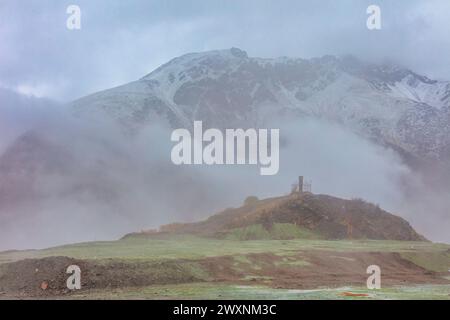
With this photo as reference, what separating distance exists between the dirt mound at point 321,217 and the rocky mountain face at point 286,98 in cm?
842

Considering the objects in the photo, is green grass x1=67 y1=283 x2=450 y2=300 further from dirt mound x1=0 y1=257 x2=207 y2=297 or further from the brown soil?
the brown soil

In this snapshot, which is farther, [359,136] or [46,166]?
[359,136]

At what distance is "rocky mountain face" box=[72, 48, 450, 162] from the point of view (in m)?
60.0

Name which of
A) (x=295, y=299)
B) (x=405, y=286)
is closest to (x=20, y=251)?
(x=295, y=299)

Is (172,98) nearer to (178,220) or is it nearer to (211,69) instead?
(211,69)

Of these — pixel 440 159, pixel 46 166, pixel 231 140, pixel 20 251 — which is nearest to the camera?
pixel 231 140

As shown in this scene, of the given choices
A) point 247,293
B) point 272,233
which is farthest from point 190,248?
point 272,233

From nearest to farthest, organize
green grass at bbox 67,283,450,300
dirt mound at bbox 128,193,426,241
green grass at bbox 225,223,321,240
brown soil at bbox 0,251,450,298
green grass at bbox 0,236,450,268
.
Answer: green grass at bbox 67,283,450,300, brown soil at bbox 0,251,450,298, green grass at bbox 0,236,450,268, green grass at bbox 225,223,321,240, dirt mound at bbox 128,193,426,241

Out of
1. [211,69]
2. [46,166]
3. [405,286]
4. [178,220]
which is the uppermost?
[211,69]

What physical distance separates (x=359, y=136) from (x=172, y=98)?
76.0ft

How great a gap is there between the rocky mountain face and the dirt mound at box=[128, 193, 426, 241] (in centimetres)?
842

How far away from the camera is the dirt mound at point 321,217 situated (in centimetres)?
5772

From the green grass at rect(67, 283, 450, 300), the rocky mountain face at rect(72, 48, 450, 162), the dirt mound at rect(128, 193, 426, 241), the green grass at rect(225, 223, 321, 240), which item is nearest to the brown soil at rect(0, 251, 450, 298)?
the green grass at rect(67, 283, 450, 300)
